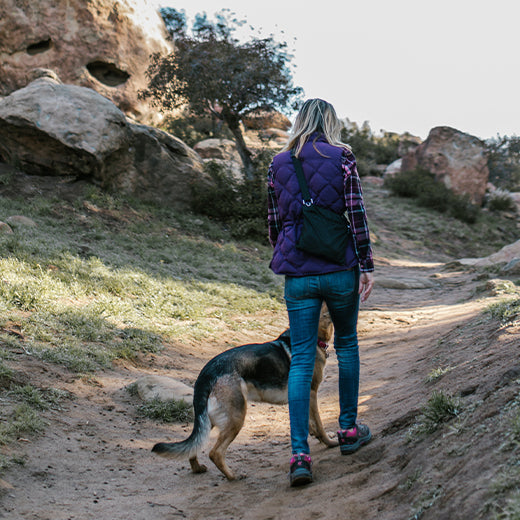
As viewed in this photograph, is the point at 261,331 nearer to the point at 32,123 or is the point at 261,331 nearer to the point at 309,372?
the point at 309,372

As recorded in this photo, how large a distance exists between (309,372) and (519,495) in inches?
54.5

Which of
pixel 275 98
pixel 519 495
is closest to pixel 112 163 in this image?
pixel 275 98

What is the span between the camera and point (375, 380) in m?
5.41

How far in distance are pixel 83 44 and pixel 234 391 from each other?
1787 centimetres

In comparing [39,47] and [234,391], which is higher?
[39,47]

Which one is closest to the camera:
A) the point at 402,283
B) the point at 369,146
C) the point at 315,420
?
the point at 315,420

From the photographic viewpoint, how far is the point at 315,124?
3094 mm

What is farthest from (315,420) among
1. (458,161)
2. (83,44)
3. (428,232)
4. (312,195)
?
(458,161)

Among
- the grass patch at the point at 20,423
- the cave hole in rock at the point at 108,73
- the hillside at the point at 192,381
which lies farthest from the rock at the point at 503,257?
Result: the cave hole in rock at the point at 108,73

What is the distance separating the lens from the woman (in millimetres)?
Answer: 2963

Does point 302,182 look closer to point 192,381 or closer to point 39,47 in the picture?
point 192,381

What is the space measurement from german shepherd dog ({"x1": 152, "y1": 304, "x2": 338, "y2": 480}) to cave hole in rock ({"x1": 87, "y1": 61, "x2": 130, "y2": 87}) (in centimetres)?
1784

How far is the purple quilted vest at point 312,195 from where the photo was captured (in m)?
2.98

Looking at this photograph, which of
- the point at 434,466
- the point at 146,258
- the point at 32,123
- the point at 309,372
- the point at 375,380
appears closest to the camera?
the point at 434,466
